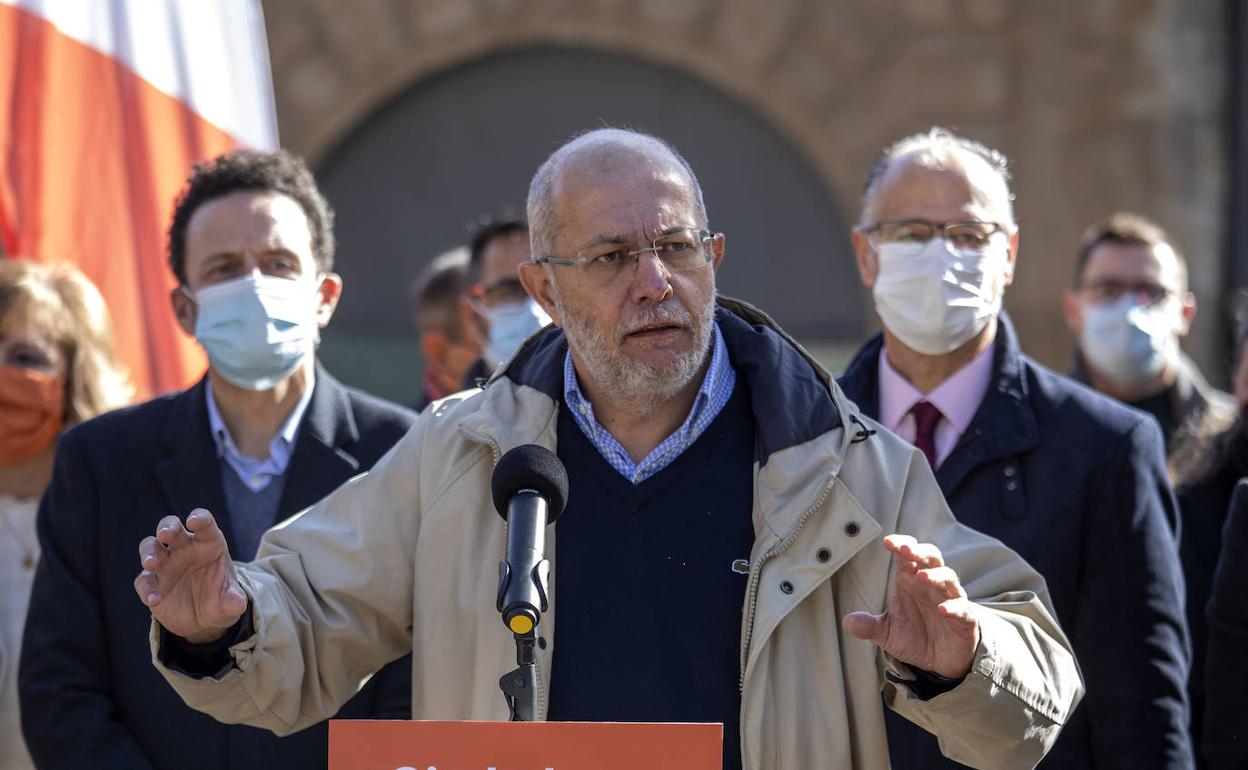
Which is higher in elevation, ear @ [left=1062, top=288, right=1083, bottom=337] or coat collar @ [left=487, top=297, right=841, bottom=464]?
ear @ [left=1062, top=288, right=1083, bottom=337]

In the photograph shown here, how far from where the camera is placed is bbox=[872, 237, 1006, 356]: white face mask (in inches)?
180

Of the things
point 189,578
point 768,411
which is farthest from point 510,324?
point 189,578

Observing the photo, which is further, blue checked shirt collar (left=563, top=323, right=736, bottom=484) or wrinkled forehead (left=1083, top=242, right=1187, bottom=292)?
wrinkled forehead (left=1083, top=242, right=1187, bottom=292)

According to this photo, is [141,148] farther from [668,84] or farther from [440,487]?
[668,84]

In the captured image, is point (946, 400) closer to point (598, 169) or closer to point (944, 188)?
point (944, 188)

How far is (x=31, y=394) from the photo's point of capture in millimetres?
5113

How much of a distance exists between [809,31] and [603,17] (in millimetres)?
1304

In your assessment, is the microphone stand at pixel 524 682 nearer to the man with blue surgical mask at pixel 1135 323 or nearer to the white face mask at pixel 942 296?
the white face mask at pixel 942 296

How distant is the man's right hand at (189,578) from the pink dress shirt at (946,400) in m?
2.08

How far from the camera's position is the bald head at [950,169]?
15.3 ft

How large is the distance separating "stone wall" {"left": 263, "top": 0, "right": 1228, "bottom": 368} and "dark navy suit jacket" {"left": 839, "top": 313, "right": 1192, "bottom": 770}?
6.28 m

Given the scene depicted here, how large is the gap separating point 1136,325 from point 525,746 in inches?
159

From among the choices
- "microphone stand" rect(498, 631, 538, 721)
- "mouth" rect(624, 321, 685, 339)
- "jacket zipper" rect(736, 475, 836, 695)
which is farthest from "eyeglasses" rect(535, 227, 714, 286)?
"microphone stand" rect(498, 631, 538, 721)

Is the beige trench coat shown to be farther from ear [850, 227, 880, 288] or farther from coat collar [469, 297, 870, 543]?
ear [850, 227, 880, 288]
